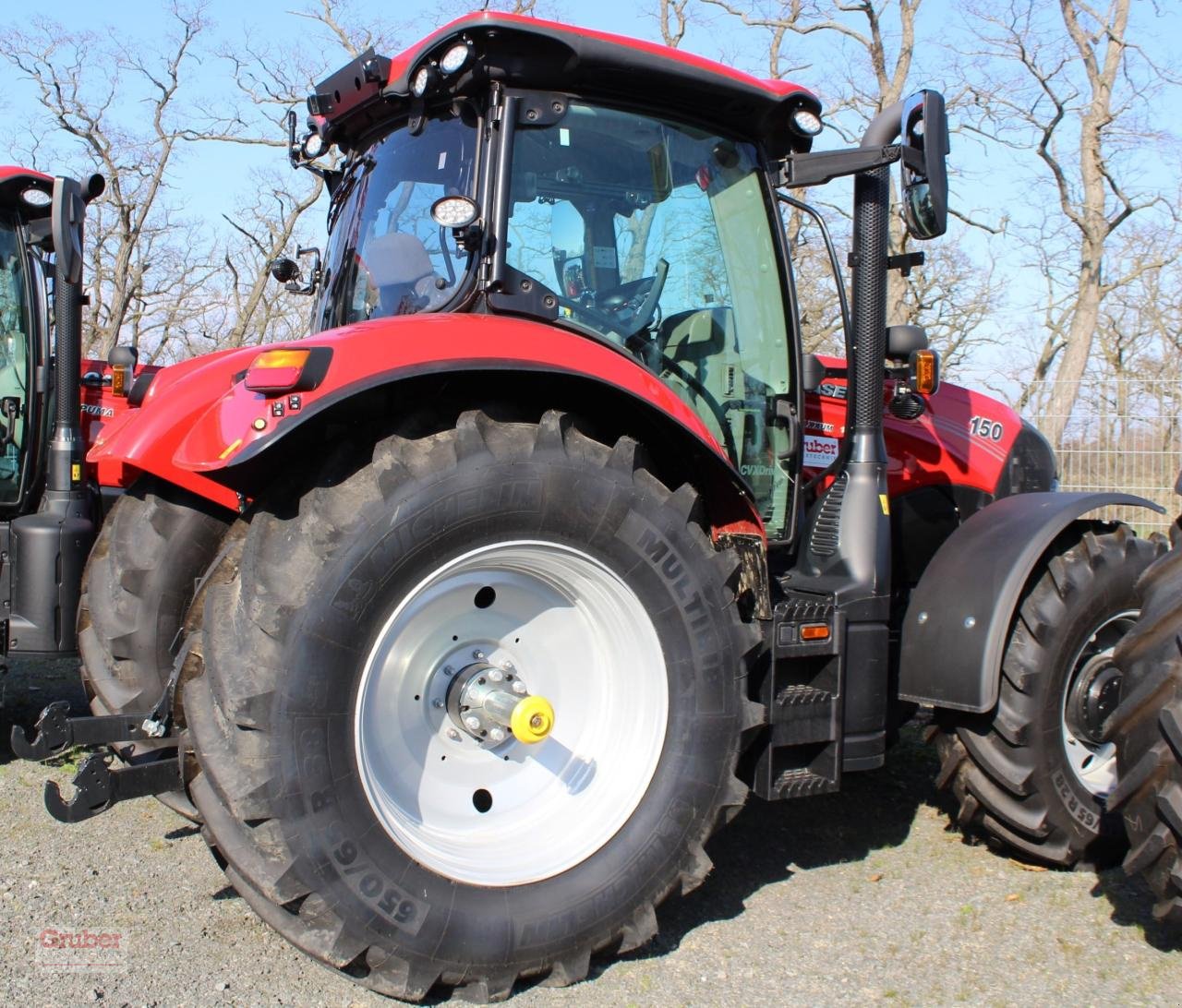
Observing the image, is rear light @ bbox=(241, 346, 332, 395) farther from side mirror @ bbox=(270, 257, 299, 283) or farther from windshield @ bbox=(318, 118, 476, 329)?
side mirror @ bbox=(270, 257, 299, 283)

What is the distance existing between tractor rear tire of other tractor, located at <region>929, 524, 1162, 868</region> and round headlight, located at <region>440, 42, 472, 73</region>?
2450 millimetres

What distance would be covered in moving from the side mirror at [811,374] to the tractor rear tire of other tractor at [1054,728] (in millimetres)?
988

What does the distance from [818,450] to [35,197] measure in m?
4.06

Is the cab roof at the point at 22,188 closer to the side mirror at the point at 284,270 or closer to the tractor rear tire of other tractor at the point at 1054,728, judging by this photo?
the side mirror at the point at 284,270

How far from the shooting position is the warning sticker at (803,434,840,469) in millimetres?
4367

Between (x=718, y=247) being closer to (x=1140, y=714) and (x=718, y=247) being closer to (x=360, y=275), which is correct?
(x=360, y=275)

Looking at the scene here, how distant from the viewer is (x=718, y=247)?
3.82m

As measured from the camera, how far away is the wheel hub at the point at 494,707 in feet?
9.96

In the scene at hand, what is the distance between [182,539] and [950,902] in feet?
8.86

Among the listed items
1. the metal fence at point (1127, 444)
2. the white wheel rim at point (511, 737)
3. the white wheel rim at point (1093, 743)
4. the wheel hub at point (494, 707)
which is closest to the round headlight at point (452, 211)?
the white wheel rim at point (511, 737)

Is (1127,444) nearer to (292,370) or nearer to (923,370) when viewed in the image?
(923,370)

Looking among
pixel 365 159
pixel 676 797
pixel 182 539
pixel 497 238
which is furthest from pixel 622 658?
pixel 365 159

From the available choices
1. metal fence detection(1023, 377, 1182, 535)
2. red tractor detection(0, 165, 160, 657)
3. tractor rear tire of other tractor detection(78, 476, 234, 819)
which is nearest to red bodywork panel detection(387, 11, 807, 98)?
tractor rear tire of other tractor detection(78, 476, 234, 819)

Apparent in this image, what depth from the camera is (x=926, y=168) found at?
3.45 m
